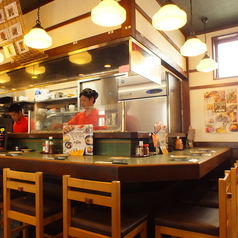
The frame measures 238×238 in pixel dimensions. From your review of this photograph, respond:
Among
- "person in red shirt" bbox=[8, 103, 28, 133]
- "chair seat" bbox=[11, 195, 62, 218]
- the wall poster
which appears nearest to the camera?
"chair seat" bbox=[11, 195, 62, 218]

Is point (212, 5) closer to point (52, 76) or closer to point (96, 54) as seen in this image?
point (96, 54)

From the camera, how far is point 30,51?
383 centimetres

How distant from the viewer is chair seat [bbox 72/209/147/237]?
4.94ft

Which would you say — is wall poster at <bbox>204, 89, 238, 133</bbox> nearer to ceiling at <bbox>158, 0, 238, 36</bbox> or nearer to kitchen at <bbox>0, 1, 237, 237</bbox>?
kitchen at <bbox>0, 1, 237, 237</bbox>

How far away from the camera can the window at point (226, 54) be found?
473 centimetres

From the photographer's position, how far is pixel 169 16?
2.30 metres

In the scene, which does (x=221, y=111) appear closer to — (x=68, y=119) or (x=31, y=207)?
(x=68, y=119)

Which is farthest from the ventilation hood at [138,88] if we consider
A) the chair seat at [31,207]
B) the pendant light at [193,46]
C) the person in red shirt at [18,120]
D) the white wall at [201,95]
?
the chair seat at [31,207]

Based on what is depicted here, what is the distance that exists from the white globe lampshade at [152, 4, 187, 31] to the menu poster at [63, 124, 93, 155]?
1.28 metres

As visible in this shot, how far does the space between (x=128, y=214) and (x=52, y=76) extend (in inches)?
144

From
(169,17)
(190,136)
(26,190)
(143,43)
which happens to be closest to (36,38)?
(143,43)

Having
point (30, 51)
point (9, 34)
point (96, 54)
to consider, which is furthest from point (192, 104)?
point (9, 34)

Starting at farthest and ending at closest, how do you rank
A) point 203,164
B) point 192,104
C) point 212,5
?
point 192,104
point 212,5
point 203,164

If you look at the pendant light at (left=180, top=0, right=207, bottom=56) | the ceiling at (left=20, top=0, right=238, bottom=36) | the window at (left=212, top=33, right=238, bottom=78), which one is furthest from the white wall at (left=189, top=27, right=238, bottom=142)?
the pendant light at (left=180, top=0, right=207, bottom=56)
